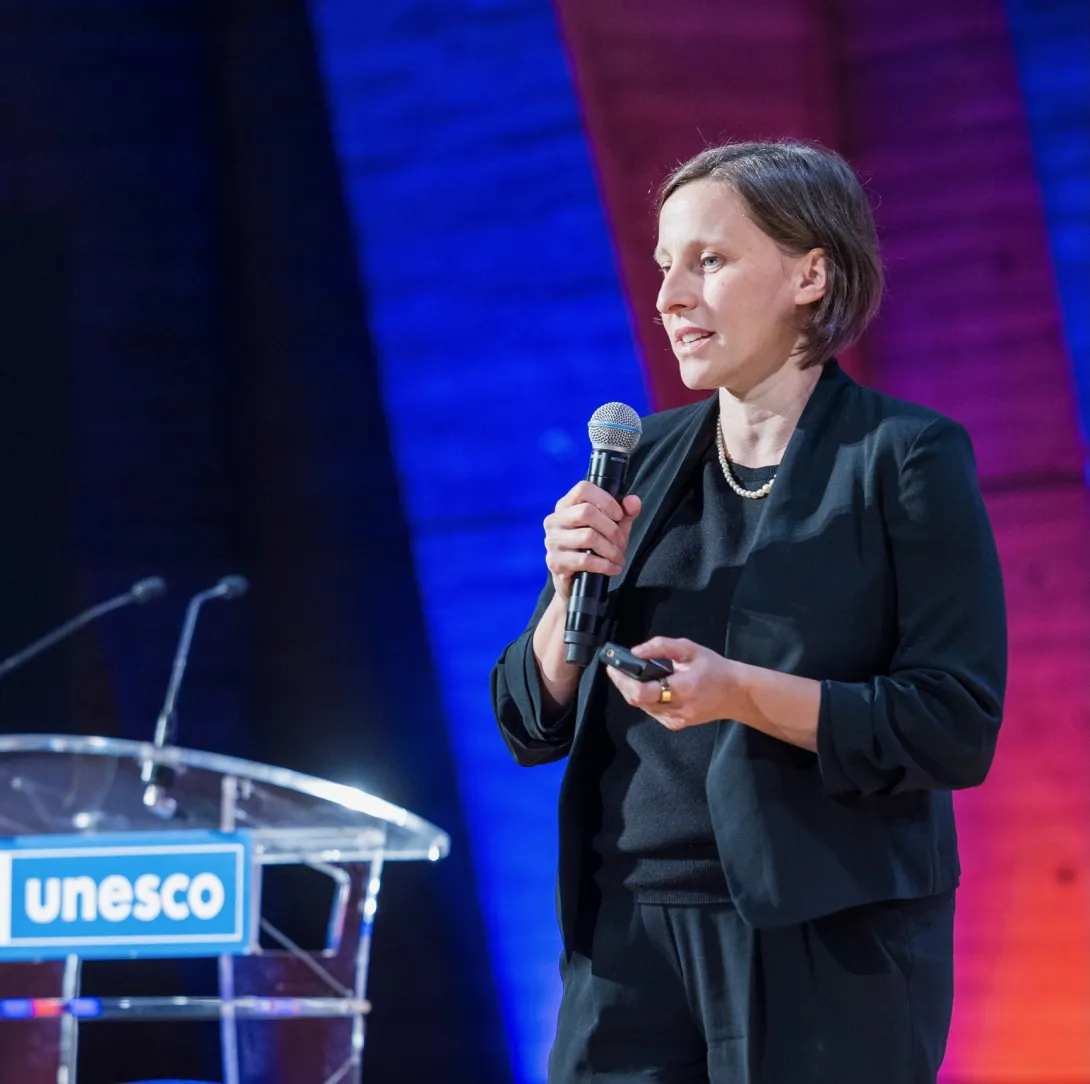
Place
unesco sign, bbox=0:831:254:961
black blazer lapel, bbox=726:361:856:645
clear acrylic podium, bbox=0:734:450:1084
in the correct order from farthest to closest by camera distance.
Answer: clear acrylic podium, bbox=0:734:450:1084
unesco sign, bbox=0:831:254:961
black blazer lapel, bbox=726:361:856:645

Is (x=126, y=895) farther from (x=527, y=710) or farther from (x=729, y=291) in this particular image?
(x=729, y=291)

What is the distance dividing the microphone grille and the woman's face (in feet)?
0.23

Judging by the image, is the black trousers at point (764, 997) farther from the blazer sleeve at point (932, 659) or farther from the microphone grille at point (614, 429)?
the microphone grille at point (614, 429)

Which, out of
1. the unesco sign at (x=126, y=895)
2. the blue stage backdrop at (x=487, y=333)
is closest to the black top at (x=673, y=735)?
the unesco sign at (x=126, y=895)

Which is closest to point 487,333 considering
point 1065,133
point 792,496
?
Result: point 1065,133

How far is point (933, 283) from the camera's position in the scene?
298 cm

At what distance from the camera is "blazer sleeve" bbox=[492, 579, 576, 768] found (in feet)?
4.49

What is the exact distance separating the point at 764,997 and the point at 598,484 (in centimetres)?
48

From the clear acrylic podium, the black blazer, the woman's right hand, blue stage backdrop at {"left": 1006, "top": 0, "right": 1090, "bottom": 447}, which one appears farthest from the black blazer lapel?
blue stage backdrop at {"left": 1006, "top": 0, "right": 1090, "bottom": 447}

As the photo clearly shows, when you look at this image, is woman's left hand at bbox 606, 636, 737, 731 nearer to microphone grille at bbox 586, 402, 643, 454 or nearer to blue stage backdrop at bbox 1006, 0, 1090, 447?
microphone grille at bbox 586, 402, 643, 454

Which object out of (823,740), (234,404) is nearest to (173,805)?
(234,404)

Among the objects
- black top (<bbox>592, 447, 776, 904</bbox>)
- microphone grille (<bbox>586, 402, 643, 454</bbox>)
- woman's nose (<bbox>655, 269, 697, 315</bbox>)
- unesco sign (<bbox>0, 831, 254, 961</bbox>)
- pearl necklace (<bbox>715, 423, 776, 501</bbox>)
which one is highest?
woman's nose (<bbox>655, 269, 697, 315</bbox>)

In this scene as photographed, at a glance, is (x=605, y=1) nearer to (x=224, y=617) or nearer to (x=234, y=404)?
(x=234, y=404)

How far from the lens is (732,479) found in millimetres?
1347
